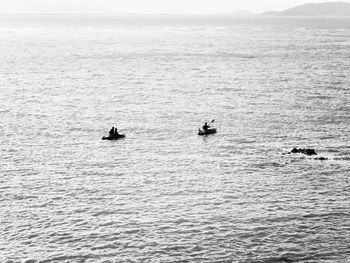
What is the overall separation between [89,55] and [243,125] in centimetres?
12183

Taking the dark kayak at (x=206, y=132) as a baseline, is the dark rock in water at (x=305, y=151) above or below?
below

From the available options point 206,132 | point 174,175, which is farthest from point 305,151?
point 174,175

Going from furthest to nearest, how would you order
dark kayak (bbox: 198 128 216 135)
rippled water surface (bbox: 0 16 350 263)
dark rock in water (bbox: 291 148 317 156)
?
dark kayak (bbox: 198 128 216 135) → dark rock in water (bbox: 291 148 317 156) → rippled water surface (bbox: 0 16 350 263)

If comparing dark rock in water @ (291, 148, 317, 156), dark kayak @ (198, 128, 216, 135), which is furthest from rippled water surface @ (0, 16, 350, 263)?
dark rock in water @ (291, 148, 317, 156)

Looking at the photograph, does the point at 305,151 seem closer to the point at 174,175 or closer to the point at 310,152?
the point at 310,152

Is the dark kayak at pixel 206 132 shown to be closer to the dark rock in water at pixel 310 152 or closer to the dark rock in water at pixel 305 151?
the dark rock in water at pixel 305 151

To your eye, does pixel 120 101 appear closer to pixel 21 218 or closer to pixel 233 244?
pixel 21 218

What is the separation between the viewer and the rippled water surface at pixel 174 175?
4562 centimetres

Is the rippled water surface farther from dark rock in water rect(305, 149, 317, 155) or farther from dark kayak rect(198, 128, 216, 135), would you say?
dark rock in water rect(305, 149, 317, 155)

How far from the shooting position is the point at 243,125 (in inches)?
3319

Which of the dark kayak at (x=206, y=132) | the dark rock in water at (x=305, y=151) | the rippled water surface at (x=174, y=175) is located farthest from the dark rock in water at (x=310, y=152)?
the dark kayak at (x=206, y=132)

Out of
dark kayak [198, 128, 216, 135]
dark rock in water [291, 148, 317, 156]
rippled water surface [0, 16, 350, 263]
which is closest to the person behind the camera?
rippled water surface [0, 16, 350, 263]

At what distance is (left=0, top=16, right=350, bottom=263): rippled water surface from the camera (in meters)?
45.6

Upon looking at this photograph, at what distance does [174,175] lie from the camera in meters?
62.0
